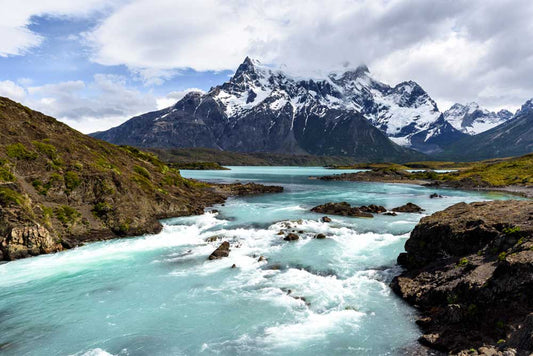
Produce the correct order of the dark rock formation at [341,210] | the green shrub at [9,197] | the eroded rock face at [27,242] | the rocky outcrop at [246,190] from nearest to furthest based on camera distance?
the eroded rock face at [27,242], the green shrub at [9,197], the dark rock formation at [341,210], the rocky outcrop at [246,190]

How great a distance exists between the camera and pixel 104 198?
184ft

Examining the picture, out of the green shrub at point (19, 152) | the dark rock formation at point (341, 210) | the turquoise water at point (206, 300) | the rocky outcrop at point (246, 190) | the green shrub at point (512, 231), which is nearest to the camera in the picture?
the turquoise water at point (206, 300)

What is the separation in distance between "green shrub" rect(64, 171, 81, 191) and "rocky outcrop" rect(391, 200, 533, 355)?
52.4 metres

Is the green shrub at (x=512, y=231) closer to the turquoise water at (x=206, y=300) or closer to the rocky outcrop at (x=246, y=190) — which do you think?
the turquoise water at (x=206, y=300)

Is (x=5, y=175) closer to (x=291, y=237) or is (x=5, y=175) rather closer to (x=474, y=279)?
(x=291, y=237)

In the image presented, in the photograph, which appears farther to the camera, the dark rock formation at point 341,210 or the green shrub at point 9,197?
the dark rock formation at point 341,210

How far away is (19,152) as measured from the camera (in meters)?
53.6

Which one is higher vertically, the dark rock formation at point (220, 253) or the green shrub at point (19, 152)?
the green shrub at point (19, 152)

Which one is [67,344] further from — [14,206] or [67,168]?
[67,168]

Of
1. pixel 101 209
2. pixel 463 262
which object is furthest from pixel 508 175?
pixel 101 209

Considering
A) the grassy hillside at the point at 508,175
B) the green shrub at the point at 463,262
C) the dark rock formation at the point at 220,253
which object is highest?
the green shrub at the point at 463,262

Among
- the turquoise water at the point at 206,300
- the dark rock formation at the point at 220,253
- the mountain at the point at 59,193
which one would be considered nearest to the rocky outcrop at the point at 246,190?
the mountain at the point at 59,193

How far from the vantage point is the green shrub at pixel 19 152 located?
5275cm

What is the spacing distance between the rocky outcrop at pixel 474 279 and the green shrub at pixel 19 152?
59.6 m
